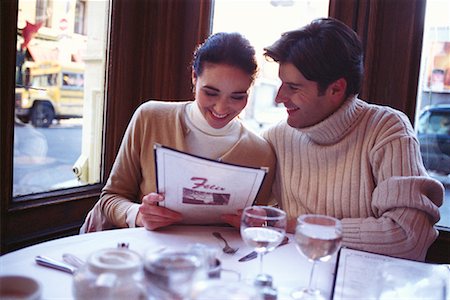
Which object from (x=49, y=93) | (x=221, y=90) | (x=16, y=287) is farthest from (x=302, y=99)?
(x=49, y=93)

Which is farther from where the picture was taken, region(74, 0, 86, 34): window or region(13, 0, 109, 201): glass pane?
region(74, 0, 86, 34): window

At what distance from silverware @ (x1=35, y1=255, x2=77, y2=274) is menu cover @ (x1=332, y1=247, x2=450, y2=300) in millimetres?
581

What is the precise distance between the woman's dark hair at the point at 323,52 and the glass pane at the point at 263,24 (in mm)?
645

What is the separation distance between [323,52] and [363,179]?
463 millimetres

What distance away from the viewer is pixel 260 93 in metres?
2.34

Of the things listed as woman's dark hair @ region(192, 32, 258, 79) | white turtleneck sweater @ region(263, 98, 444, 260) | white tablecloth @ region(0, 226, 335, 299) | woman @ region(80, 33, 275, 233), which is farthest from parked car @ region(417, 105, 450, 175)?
white tablecloth @ region(0, 226, 335, 299)

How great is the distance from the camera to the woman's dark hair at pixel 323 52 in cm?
149

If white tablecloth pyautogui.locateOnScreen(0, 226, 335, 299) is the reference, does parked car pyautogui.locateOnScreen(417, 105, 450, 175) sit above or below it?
above

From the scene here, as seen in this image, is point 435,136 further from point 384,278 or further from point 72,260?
point 72,260

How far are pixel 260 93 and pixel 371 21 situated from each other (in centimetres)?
68

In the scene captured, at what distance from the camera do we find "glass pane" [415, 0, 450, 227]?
189 centimetres

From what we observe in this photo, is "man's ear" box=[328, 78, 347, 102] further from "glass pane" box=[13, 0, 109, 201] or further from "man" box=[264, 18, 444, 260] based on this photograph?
"glass pane" box=[13, 0, 109, 201]

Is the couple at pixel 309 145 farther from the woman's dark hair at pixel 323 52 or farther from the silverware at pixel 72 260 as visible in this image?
the silverware at pixel 72 260

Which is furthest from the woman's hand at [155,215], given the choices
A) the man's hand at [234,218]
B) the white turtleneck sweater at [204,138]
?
the white turtleneck sweater at [204,138]
